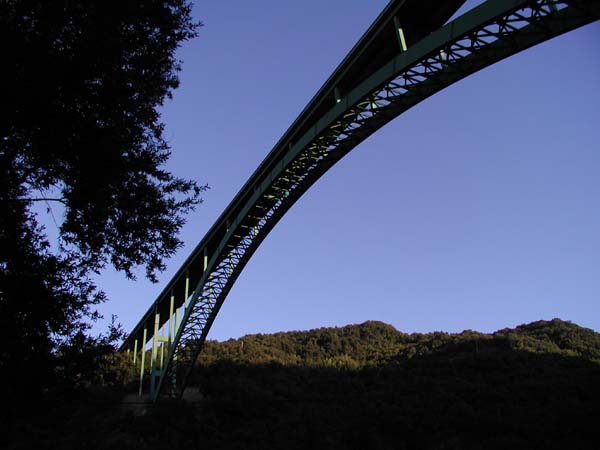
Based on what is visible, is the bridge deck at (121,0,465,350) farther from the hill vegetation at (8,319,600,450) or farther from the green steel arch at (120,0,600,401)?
the hill vegetation at (8,319,600,450)

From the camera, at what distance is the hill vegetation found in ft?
88.3

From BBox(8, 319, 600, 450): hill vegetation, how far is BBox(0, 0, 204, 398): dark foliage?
6.58 feet

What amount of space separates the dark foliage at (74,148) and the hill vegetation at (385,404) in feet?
6.58

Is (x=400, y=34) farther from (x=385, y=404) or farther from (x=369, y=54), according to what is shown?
(x=385, y=404)

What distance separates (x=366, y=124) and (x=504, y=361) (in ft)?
123

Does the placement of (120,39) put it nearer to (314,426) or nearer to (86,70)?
(86,70)

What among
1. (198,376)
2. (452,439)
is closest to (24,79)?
(452,439)

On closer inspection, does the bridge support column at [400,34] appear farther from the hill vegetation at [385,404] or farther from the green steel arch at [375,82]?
the hill vegetation at [385,404]

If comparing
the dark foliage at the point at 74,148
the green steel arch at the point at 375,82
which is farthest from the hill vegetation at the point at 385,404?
the green steel arch at the point at 375,82

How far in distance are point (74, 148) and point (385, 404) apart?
3120 cm

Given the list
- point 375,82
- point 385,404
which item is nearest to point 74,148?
point 375,82

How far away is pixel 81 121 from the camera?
9289mm

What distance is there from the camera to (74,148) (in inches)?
368

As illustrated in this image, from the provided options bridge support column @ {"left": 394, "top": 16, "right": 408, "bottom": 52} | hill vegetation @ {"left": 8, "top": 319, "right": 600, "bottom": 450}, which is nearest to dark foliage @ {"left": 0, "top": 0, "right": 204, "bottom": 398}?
hill vegetation @ {"left": 8, "top": 319, "right": 600, "bottom": 450}
